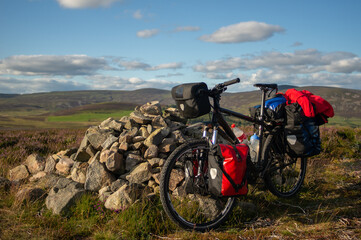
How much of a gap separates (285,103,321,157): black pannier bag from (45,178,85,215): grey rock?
4213 mm

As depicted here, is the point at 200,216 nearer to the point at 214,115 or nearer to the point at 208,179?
the point at 208,179

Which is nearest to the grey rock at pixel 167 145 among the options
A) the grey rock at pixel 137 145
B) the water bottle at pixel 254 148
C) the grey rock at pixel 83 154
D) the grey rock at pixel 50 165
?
the grey rock at pixel 137 145

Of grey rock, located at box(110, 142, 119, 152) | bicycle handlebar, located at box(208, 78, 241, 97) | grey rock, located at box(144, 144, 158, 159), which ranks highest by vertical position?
bicycle handlebar, located at box(208, 78, 241, 97)

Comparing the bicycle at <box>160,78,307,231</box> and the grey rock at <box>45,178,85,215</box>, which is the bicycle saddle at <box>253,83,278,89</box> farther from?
the grey rock at <box>45,178,85,215</box>

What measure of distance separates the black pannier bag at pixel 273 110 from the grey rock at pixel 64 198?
374 centimetres

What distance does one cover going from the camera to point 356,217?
16.4ft

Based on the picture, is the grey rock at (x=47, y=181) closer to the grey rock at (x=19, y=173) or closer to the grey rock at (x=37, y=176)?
the grey rock at (x=37, y=176)

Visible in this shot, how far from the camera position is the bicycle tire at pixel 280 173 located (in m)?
5.32

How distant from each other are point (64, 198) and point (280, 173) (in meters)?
4.51

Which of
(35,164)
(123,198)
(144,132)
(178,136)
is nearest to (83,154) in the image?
(35,164)

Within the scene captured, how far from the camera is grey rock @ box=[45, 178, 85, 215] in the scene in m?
4.84

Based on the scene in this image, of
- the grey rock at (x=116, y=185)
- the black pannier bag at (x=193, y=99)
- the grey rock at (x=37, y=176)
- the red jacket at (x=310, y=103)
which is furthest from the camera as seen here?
the grey rock at (x=37, y=176)

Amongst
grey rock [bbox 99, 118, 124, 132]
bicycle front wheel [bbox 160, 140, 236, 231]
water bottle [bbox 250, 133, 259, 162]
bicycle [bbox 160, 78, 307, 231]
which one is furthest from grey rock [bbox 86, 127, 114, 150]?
water bottle [bbox 250, 133, 259, 162]

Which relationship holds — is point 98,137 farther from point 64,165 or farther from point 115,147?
point 64,165
